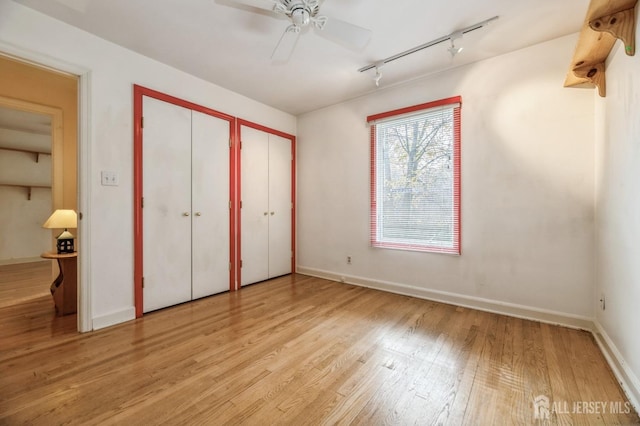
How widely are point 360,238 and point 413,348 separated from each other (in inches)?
71.4

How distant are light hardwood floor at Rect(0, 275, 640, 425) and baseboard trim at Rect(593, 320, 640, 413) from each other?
45 mm

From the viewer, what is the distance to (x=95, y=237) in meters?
2.31

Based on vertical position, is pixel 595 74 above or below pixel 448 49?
below

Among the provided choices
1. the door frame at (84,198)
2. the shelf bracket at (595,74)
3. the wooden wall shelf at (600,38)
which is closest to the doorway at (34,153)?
the door frame at (84,198)

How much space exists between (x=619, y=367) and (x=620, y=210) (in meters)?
0.99

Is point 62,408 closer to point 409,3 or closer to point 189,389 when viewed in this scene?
point 189,389

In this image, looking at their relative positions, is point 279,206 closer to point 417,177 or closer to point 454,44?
point 417,177

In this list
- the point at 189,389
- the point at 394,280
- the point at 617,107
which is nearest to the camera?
the point at 189,389

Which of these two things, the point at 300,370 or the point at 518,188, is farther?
the point at 518,188

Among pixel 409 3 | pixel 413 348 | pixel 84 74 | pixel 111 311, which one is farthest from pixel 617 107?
pixel 111 311

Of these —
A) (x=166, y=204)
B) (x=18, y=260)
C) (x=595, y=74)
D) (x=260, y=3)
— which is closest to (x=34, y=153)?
(x=18, y=260)

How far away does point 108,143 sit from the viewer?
7.86ft

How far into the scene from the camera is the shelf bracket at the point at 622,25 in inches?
58.1

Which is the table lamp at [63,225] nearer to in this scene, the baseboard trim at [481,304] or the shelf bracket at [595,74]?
the baseboard trim at [481,304]
